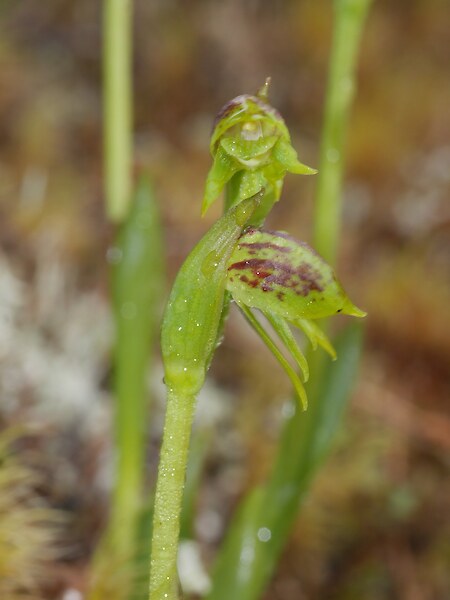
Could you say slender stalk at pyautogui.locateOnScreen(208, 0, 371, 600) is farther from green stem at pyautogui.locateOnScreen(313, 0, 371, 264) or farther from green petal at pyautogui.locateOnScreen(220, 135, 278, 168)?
green petal at pyautogui.locateOnScreen(220, 135, 278, 168)

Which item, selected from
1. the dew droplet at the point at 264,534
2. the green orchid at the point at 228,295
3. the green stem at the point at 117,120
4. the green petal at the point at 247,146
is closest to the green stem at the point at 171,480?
the green orchid at the point at 228,295

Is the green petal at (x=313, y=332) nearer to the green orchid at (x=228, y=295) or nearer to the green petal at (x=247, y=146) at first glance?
the green orchid at (x=228, y=295)

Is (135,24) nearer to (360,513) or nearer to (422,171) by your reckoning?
(422,171)

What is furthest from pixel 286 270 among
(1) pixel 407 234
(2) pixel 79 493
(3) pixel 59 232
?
(1) pixel 407 234

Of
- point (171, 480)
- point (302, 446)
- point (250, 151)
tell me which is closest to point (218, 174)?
point (250, 151)

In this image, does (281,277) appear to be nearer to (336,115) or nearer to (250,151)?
(250,151)

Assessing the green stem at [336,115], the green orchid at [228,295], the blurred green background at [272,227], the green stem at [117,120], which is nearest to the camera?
the green orchid at [228,295]
